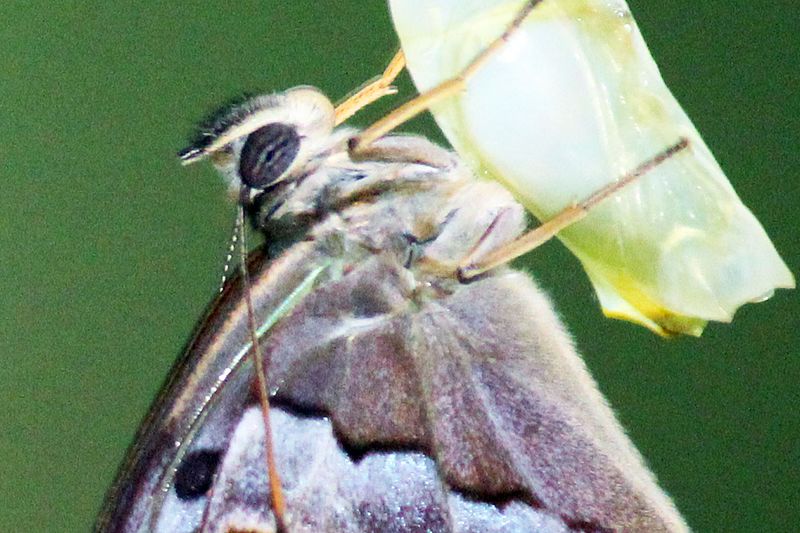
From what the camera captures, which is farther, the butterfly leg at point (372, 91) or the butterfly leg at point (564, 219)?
the butterfly leg at point (372, 91)

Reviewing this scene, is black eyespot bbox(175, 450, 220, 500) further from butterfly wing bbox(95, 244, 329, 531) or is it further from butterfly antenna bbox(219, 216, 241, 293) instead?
butterfly antenna bbox(219, 216, 241, 293)

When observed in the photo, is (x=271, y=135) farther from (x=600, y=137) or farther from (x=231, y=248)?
(x=600, y=137)

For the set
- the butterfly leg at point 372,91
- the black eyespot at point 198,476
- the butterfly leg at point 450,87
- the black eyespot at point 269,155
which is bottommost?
the black eyespot at point 198,476

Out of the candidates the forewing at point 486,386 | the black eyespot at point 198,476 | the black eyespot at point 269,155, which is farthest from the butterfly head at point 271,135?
the black eyespot at point 198,476

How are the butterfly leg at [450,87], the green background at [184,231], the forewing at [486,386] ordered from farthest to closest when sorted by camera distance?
1. the green background at [184,231]
2. the forewing at [486,386]
3. the butterfly leg at [450,87]

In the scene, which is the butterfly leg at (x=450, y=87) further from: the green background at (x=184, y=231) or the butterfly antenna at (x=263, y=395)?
the green background at (x=184, y=231)

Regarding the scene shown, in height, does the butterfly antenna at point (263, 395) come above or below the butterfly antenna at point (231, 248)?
below

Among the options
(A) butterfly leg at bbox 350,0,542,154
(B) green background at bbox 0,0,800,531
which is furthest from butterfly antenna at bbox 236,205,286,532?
(B) green background at bbox 0,0,800,531

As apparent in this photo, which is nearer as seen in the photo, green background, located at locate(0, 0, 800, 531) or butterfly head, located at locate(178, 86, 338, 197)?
butterfly head, located at locate(178, 86, 338, 197)

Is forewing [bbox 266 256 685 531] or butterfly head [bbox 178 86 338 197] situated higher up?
butterfly head [bbox 178 86 338 197]
